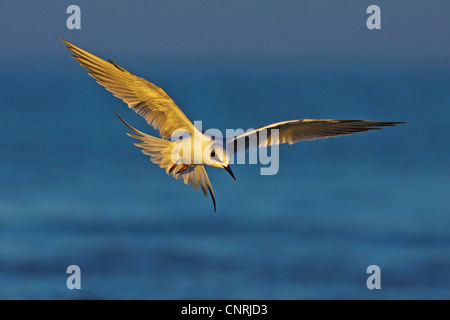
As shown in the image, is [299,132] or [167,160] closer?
[299,132]

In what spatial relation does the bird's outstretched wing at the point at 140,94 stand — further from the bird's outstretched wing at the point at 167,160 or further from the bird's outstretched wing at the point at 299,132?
the bird's outstretched wing at the point at 299,132

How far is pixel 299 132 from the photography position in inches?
335

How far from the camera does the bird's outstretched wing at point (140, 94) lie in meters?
8.26

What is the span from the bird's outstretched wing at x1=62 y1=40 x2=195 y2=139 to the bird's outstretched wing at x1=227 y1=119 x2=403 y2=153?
1.85 ft

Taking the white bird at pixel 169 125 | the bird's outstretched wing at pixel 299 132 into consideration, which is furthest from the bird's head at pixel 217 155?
the bird's outstretched wing at pixel 299 132

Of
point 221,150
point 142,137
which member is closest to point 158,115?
point 142,137

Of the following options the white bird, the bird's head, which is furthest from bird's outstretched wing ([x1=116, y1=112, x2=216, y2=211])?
the bird's head

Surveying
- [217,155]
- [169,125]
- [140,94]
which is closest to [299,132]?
[217,155]

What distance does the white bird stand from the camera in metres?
8.17

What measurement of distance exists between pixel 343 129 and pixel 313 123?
1.19 feet

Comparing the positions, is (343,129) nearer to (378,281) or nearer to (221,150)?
(221,150)

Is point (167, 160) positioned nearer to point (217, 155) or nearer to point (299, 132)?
point (217, 155)

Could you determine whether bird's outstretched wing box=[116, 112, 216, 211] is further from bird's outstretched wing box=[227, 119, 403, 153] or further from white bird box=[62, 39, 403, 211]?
bird's outstretched wing box=[227, 119, 403, 153]

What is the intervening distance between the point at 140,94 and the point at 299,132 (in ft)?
5.57
